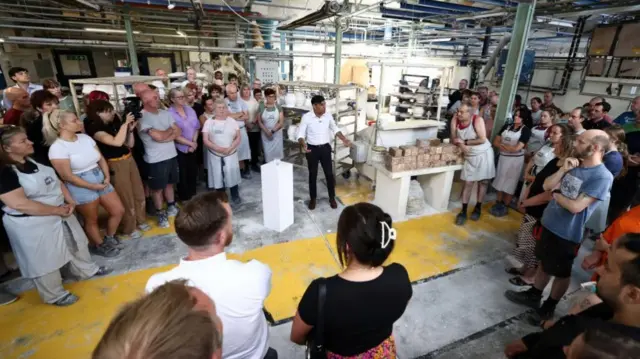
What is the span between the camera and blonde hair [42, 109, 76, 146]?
267 centimetres

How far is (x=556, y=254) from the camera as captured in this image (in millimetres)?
2299

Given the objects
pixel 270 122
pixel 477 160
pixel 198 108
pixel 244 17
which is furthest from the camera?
pixel 244 17

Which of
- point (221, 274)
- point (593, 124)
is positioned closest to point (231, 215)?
point (221, 274)

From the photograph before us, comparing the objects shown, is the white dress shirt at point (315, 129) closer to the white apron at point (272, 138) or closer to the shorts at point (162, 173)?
the white apron at point (272, 138)

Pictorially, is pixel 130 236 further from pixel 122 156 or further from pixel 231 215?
pixel 231 215

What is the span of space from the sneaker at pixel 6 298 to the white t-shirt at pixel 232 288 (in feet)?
7.85

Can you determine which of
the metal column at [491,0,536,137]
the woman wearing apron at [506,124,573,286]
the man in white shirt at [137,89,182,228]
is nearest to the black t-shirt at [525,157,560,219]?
the woman wearing apron at [506,124,573,286]

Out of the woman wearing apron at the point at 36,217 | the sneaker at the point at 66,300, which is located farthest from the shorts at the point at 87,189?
the sneaker at the point at 66,300

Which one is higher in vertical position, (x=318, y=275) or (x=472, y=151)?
(x=472, y=151)

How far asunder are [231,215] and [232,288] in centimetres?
33

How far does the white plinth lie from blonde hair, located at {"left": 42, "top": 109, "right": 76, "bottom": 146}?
1.84 metres

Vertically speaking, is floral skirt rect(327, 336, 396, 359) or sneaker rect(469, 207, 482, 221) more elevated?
floral skirt rect(327, 336, 396, 359)

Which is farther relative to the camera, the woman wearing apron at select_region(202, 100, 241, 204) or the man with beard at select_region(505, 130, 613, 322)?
the woman wearing apron at select_region(202, 100, 241, 204)

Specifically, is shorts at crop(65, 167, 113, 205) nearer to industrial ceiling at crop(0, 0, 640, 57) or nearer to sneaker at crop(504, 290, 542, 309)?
industrial ceiling at crop(0, 0, 640, 57)
